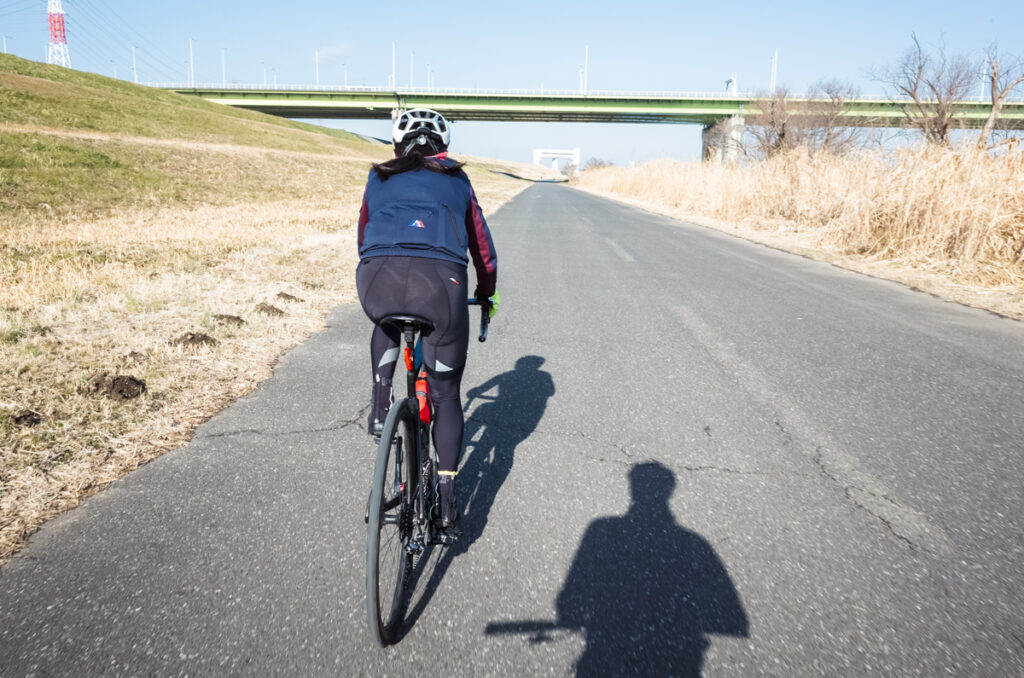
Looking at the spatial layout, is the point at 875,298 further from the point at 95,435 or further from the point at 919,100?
the point at 919,100

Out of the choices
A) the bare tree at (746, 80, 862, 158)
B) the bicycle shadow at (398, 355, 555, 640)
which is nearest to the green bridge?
the bare tree at (746, 80, 862, 158)

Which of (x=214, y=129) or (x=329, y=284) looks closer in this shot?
(x=329, y=284)

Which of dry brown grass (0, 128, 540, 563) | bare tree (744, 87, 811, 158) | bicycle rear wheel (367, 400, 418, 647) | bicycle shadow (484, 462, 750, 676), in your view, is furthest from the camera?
bare tree (744, 87, 811, 158)

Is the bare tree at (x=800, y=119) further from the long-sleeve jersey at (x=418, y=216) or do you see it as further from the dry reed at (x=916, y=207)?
the long-sleeve jersey at (x=418, y=216)

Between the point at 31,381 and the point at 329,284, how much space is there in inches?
175

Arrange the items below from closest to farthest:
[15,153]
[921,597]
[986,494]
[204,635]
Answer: [204,635], [921,597], [986,494], [15,153]

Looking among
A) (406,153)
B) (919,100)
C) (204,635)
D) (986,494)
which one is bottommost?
(204,635)

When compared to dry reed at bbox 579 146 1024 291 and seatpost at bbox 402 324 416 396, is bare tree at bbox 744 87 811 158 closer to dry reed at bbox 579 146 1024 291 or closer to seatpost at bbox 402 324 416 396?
dry reed at bbox 579 146 1024 291

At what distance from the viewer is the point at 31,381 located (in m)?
4.03

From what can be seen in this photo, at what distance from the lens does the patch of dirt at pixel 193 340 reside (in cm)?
505

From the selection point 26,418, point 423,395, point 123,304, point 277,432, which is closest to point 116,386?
point 26,418

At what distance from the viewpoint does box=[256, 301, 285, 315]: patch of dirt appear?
20.9ft

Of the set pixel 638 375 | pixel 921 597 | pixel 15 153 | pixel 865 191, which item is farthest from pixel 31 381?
pixel 15 153

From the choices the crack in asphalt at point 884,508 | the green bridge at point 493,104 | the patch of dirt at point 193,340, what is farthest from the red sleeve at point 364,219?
the green bridge at point 493,104
